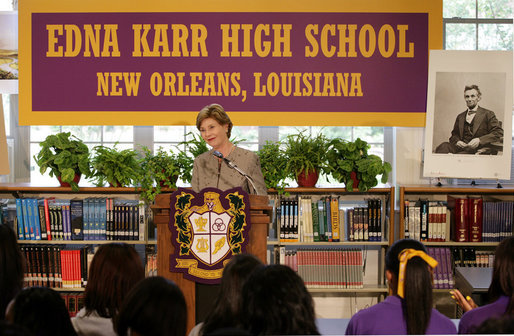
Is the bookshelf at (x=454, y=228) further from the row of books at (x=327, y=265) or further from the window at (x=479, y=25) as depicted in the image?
the window at (x=479, y=25)

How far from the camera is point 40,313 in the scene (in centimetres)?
170

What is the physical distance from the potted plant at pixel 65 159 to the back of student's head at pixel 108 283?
94.3 inches

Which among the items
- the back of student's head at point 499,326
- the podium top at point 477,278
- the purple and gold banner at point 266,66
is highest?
the purple and gold banner at point 266,66

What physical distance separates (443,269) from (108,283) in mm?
3275

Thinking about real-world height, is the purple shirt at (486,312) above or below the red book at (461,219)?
below

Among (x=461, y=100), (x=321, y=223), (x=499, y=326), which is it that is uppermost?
(x=461, y=100)

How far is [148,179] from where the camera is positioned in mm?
4520

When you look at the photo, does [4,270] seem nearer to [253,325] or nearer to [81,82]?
[253,325]

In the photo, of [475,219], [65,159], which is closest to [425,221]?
[475,219]

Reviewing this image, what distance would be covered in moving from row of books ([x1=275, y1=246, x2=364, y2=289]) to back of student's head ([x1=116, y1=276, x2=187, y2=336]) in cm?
300

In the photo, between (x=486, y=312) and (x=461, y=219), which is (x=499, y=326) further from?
(x=461, y=219)

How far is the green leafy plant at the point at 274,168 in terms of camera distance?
4.52 m

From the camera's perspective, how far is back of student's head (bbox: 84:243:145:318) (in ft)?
7.23

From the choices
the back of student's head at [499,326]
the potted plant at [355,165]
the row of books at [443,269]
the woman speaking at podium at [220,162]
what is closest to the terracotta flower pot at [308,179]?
the potted plant at [355,165]
